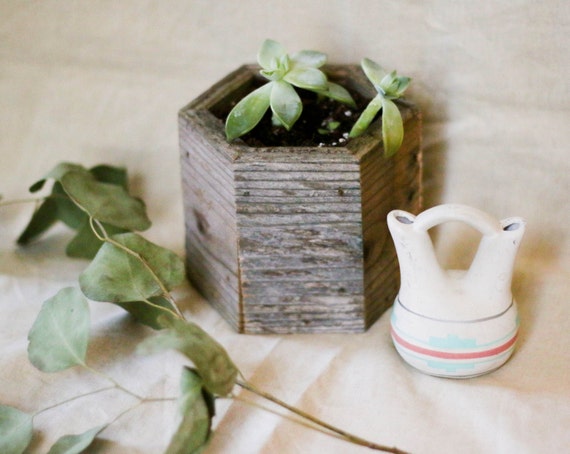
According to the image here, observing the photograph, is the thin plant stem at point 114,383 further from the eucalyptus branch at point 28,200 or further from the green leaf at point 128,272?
the eucalyptus branch at point 28,200

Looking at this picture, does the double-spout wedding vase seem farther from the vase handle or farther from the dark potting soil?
the dark potting soil

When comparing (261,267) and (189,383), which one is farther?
(261,267)

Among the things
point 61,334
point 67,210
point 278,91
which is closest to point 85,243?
point 67,210

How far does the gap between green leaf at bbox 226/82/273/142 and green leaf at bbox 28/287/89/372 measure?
0.18m

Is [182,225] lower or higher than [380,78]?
lower

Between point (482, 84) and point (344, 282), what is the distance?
21 cm

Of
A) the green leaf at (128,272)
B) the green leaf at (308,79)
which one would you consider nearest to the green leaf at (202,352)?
the green leaf at (128,272)

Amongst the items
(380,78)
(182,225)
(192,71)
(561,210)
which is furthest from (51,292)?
(561,210)

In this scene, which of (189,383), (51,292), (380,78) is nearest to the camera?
(189,383)

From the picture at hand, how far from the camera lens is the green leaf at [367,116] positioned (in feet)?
2.39

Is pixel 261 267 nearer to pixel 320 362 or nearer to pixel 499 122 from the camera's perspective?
pixel 320 362

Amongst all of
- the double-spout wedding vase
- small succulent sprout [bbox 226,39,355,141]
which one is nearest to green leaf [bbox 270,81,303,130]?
small succulent sprout [bbox 226,39,355,141]

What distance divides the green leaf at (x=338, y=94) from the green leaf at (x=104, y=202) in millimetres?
208

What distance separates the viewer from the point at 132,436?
2.31 feet
